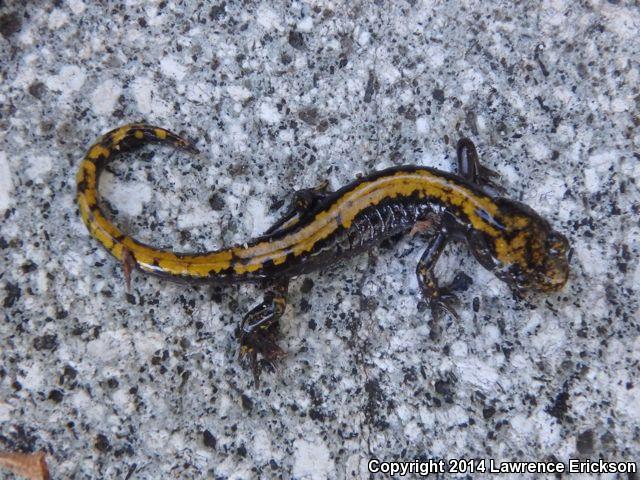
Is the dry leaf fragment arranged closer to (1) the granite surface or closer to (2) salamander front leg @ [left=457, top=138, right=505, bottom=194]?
(1) the granite surface

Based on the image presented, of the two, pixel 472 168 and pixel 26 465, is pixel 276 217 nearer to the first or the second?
pixel 472 168

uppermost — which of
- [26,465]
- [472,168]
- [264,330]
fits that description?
[472,168]

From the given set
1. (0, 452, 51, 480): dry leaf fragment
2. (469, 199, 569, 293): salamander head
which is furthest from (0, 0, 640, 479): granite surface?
(469, 199, 569, 293): salamander head

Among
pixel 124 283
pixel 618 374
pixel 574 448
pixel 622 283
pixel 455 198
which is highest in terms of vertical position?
pixel 455 198

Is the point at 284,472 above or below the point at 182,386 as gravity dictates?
below

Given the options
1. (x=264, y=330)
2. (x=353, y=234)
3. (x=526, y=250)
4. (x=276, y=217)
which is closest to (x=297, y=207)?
(x=276, y=217)

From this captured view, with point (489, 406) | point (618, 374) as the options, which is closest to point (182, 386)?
point (489, 406)

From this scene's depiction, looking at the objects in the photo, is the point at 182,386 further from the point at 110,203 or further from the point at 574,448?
the point at 574,448
